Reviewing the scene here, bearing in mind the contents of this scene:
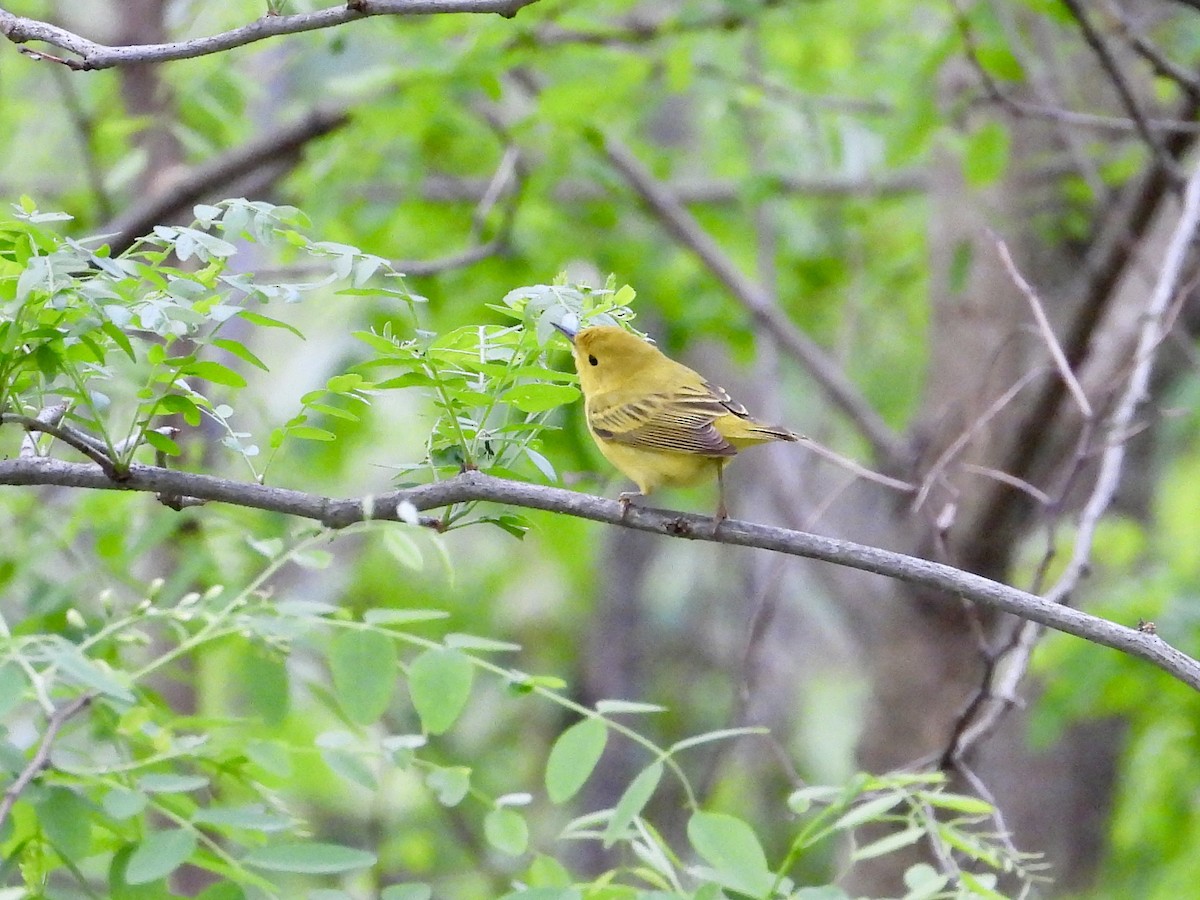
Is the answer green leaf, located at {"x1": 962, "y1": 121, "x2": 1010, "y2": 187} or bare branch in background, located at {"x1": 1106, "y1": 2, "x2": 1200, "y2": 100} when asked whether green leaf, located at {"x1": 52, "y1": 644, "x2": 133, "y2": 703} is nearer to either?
bare branch in background, located at {"x1": 1106, "y1": 2, "x2": 1200, "y2": 100}

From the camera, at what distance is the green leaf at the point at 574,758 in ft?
8.10

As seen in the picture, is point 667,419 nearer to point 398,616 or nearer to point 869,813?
point 398,616

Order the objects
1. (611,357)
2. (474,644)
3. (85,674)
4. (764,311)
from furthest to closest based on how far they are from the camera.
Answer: (764,311)
(611,357)
(474,644)
(85,674)

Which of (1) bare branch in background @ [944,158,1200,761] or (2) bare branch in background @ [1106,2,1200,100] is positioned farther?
(2) bare branch in background @ [1106,2,1200,100]

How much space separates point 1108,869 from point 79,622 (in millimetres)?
7265

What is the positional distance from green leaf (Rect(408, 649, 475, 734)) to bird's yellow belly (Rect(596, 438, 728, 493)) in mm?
1146

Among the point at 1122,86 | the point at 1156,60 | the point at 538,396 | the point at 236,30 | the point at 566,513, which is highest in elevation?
the point at 236,30

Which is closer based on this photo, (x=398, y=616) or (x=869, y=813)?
(x=869, y=813)

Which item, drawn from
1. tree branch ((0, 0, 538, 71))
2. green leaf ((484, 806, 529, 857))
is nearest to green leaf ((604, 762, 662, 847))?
green leaf ((484, 806, 529, 857))

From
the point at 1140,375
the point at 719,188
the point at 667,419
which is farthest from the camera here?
the point at 719,188

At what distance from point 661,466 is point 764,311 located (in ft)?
9.73

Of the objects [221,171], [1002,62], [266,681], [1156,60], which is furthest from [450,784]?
[221,171]

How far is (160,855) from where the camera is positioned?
7.38 feet

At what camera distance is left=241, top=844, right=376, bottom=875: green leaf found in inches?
91.1
